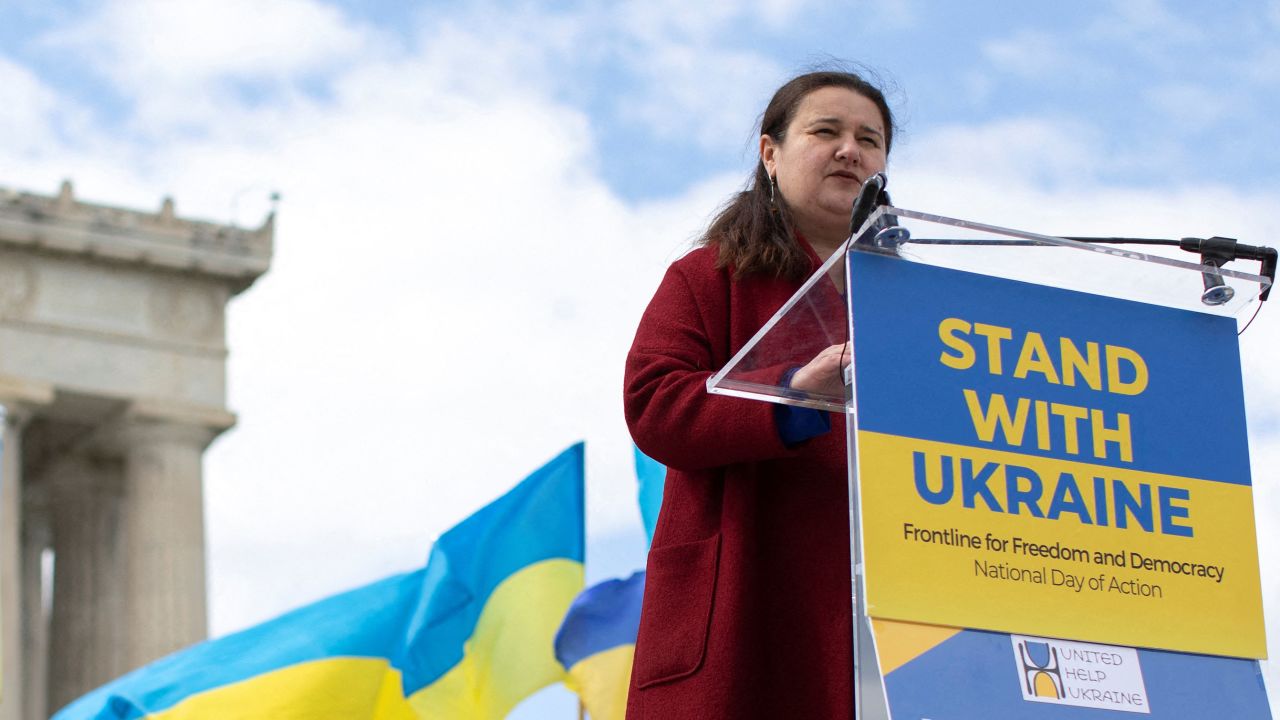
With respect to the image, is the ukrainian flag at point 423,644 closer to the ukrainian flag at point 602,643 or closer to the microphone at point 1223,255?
the ukrainian flag at point 602,643

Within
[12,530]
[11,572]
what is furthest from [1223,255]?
[12,530]

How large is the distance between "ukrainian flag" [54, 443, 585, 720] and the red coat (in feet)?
20.6

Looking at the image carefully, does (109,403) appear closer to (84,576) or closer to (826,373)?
(84,576)

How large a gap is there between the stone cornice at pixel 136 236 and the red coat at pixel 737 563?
2575cm

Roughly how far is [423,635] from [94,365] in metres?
20.1

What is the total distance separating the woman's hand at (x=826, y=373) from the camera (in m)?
3.28

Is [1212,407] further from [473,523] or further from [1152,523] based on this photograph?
[473,523]

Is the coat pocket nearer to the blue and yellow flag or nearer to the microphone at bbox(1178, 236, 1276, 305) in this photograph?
the microphone at bbox(1178, 236, 1276, 305)

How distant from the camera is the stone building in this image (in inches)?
1120

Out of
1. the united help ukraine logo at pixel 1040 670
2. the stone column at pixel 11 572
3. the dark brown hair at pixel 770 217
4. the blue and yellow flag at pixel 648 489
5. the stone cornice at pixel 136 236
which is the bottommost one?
the united help ukraine logo at pixel 1040 670

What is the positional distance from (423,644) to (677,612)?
21.4 ft


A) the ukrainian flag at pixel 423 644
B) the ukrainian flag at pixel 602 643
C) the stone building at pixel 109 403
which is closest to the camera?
the ukrainian flag at pixel 602 643

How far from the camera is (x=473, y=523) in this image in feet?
34.3

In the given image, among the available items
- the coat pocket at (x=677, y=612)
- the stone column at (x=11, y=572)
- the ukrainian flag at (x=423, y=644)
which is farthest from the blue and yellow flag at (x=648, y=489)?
the stone column at (x=11, y=572)
